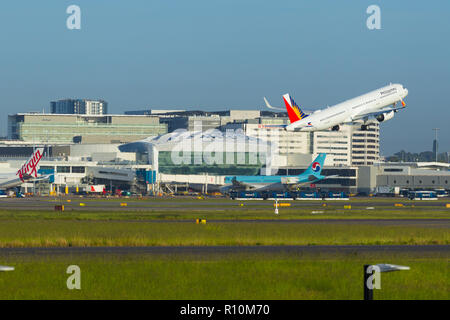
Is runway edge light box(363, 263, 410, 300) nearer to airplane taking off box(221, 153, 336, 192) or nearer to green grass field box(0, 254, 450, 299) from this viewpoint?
green grass field box(0, 254, 450, 299)

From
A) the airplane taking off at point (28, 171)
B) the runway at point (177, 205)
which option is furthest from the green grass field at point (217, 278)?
the airplane taking off at point (28, 171)

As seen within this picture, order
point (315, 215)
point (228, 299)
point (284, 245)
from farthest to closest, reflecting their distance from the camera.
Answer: point (315, 215) < point (284, 245) < point (228, 299)

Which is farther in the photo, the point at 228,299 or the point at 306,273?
the point at 306,273

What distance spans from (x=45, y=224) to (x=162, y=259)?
111 feet

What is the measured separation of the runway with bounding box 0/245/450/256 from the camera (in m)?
46.7

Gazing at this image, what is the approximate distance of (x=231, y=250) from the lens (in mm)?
48625

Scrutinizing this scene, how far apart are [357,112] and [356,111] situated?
11.7 inches

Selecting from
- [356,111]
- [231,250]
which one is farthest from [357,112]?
[231,250]

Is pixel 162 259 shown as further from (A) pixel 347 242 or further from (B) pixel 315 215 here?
(B) pixel 315 215

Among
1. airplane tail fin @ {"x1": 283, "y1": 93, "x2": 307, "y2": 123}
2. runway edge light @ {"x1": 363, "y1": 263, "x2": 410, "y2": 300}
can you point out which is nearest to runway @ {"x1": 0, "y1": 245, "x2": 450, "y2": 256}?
runway edge light @ {"x1": 363, "y1": 263, "x2": 410, "y2": 300}

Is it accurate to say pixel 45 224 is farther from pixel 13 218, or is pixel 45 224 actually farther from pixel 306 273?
pixel 306 273
